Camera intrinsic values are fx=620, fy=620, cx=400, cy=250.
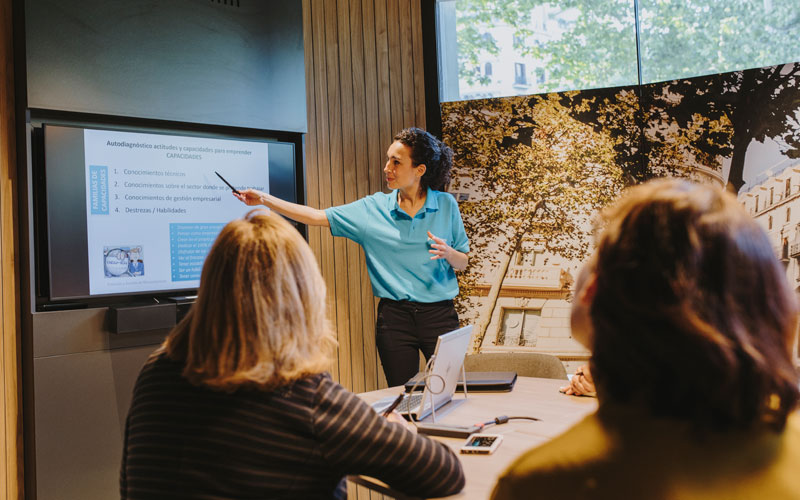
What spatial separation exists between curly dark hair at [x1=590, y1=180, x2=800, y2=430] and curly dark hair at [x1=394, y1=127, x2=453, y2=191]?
280cm

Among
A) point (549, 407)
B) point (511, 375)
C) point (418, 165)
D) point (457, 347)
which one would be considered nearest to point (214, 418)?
point (457, 347)

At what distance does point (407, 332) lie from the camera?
3.41m

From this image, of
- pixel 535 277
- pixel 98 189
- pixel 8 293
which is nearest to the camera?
pixel 8 293

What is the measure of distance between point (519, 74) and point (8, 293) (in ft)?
11.2

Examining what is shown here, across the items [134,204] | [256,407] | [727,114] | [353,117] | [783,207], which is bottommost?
[256,407]

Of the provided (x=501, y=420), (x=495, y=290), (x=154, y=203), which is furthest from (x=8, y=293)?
(x=495, y=290)

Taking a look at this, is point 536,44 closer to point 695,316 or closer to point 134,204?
point 134,204

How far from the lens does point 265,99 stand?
11.9ft

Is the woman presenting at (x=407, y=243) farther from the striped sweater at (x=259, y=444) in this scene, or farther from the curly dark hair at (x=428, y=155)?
the striped sweater at (x=259, y=444)

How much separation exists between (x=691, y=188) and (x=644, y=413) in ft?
0.95

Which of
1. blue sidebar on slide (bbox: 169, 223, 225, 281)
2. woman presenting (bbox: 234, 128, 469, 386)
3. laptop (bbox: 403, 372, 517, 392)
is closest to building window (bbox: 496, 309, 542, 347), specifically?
woman presenting (bbox: 234, 128, 469, 386)

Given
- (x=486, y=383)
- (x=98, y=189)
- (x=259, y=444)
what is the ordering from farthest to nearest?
(x=98, y=189), (x=486, y=383), (x=259, y=444)

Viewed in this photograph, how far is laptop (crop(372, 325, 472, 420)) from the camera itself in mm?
2086

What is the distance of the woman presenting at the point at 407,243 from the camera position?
134 inches
